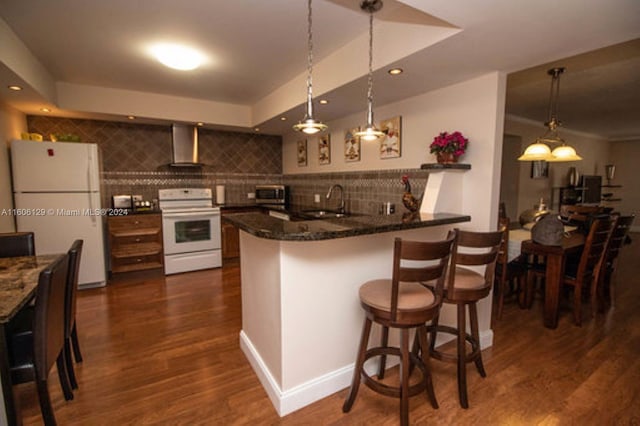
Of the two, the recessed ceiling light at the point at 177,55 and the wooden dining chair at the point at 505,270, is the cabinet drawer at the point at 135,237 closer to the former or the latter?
the recessed ceiling light at the point at 177,55

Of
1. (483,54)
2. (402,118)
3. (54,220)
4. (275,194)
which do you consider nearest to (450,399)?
(483,54)

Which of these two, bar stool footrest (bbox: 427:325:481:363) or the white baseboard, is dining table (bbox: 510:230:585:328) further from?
the white baseboard

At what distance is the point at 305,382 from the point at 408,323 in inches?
29.8

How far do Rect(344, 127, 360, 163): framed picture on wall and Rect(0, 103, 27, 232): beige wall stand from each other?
357cm

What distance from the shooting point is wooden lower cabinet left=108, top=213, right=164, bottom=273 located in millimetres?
3883

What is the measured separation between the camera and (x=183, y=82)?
3482 millimetres

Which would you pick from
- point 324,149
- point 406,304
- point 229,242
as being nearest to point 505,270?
point 406,304

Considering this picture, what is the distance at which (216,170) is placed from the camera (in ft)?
16.4

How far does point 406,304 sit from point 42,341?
168 cm

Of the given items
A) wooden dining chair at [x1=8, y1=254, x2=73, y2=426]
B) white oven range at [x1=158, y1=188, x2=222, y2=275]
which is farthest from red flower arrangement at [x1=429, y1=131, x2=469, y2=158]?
A: white oven range at [x1=158, y1=188, x2=222, y2=275]

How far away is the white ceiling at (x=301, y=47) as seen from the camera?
1574 mm

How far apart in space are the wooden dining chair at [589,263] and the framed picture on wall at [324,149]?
2.67 m

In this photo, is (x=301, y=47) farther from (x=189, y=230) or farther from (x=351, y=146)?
(x=189, y=230)

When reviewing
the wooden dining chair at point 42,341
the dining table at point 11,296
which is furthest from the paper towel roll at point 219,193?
the wooden dining chair at point 42,341
